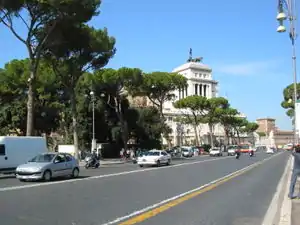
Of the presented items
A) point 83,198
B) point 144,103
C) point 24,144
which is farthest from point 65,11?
point 144,103

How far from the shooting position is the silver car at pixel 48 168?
20.5 m

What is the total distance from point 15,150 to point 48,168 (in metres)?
6.37

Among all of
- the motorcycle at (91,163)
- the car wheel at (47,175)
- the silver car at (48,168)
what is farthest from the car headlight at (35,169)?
the motorcycle at (91,163)

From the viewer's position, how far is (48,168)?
21.0 meters

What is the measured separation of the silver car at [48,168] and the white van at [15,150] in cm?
441

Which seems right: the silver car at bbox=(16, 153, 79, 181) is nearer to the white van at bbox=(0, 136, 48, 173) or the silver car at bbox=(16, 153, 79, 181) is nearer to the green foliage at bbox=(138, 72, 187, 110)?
the white van at bbox=(0, 136, 48, 173)

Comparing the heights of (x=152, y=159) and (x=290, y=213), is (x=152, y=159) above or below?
above

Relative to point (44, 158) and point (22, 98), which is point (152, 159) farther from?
point (22, 98)

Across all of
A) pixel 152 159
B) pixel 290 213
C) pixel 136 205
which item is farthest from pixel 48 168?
pixel 152 159

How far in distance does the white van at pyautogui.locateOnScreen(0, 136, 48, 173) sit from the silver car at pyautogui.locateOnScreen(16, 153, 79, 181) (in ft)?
14.5

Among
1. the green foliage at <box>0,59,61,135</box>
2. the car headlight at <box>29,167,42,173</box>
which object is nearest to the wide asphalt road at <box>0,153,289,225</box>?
the car headlight at <box>29,167,42,173</box>

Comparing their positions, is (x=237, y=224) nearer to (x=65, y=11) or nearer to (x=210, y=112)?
(x=65, y=11)

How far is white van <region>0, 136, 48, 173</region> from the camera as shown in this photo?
25.7 meters

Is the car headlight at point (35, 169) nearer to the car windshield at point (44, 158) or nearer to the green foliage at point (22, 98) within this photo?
the car windshield at point (44, 158)
